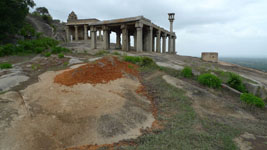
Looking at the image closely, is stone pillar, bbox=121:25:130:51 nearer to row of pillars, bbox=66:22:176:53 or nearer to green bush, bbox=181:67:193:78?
row of pillars, bbox=66:22:176:53

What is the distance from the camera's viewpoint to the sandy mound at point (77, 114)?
3543 millimetres

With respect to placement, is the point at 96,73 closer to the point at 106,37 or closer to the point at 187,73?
the point at 187,73

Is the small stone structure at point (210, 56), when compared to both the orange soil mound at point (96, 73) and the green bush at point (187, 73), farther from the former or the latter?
the orange soil mound at point (96, 73)

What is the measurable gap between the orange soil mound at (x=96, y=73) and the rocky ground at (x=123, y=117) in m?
0.25

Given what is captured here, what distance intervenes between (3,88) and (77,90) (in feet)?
10.2

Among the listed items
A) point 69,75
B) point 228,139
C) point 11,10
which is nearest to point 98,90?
point 69,75

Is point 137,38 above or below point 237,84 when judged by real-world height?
above

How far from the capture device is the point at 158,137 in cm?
375

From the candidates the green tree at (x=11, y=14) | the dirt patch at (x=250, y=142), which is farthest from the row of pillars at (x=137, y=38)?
the dirt patch at (x=250, y=142)

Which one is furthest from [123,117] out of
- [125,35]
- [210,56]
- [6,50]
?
[6,50]

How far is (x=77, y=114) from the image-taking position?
14.4ft

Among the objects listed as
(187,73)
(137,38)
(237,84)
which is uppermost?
(137,38)

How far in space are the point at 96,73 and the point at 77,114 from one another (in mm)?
2935

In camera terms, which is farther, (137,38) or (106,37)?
(106,37)
